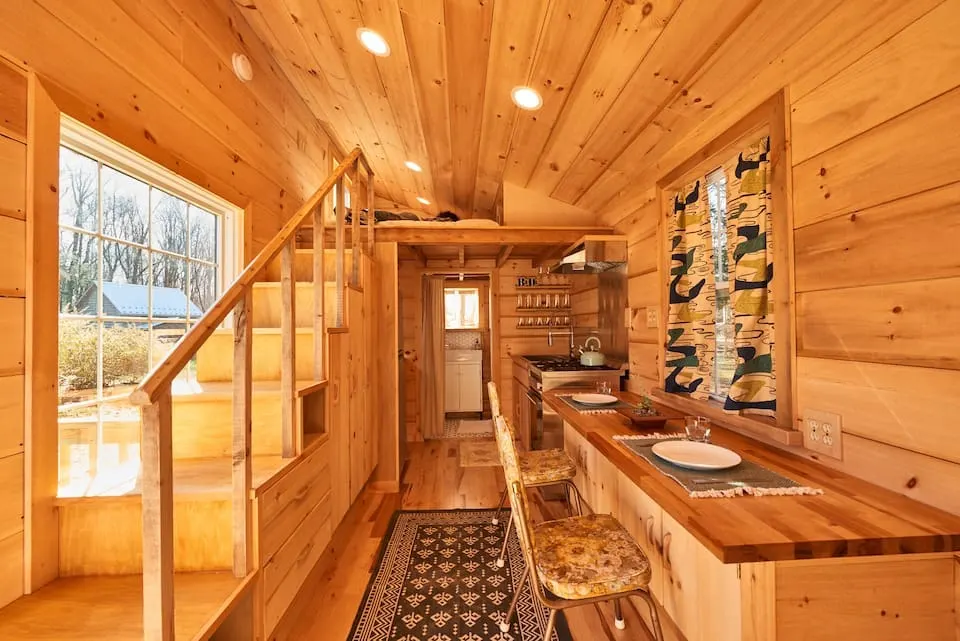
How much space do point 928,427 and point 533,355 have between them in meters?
3.72

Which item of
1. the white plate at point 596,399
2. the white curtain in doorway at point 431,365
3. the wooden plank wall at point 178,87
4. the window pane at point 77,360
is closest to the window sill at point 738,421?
the white plate at point 596,399

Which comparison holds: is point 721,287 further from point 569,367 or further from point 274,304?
point 274,304

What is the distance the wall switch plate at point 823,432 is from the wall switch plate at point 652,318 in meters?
1.20

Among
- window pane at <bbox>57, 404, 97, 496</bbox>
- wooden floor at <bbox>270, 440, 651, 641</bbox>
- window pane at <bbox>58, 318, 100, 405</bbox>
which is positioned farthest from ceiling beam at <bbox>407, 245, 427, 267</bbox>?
window pane at <bbox>57, 404, 97, 496</bbox>

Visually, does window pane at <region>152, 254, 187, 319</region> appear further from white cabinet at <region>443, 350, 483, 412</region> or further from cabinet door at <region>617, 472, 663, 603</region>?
white cabinet at <region>443, 350, 483, 412</region>

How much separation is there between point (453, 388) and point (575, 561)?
497cm

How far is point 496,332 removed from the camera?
478 cm

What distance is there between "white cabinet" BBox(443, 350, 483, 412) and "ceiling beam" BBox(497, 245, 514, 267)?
1995 mm

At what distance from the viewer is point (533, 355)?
15.4 feet

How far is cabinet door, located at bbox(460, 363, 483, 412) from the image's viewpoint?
6.23 m

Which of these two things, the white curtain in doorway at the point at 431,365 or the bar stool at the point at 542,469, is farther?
the white curtain in doorway at the point at 431,365

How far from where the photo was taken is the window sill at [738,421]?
1.42 meters

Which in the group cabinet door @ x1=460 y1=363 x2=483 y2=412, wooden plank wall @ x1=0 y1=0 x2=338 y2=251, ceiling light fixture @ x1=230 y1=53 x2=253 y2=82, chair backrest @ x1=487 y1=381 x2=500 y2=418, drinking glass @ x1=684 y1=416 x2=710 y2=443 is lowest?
cabinet door @ x1=460 y1=363 x2=483 y2=412

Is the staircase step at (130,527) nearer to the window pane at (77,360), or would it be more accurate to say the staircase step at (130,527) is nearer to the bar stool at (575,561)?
the window pane at (77,360)
